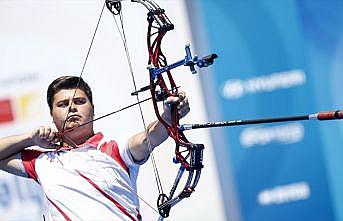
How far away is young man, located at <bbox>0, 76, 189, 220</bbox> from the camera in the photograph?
2951 millimetres

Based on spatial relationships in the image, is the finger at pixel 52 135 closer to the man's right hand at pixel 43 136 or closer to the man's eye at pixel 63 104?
the man's right hand at pixel 43 136

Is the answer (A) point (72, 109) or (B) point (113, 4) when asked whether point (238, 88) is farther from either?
(A) point (72, 109)

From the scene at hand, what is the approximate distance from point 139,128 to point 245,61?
105cm

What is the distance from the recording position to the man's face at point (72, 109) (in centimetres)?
305

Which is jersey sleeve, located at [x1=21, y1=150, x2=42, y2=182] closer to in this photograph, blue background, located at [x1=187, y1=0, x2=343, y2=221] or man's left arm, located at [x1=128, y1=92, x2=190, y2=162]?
man's left arm, located at [x1=128, y1=92, x2=190, y2=162]

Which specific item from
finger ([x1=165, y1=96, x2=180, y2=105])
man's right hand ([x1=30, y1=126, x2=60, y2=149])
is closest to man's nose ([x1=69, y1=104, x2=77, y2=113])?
man's right hand ([x1=30, y1=126, x2=60, y2=149])

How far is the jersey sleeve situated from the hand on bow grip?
466 millimetres

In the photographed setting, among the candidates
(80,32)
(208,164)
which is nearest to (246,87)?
(208,164)

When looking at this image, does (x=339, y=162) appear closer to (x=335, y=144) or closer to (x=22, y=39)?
(x=335, y=144)

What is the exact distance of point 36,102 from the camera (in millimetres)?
4918

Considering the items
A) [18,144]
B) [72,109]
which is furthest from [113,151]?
[18,144]

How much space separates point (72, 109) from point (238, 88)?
217cm

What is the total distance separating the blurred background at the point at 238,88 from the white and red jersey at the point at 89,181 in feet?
5.61

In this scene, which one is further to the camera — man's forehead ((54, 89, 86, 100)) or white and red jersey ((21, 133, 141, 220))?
man's forehead ((54, 89, 86, 100))
